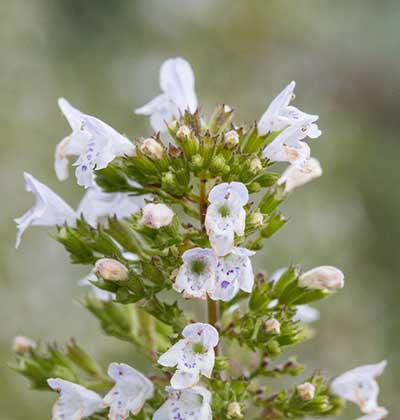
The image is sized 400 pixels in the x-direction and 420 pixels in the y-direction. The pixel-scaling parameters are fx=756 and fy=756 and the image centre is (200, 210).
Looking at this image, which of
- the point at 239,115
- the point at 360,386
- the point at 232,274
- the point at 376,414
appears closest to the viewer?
the point at 232,274

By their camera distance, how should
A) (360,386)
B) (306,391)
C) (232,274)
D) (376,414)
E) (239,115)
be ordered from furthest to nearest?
(239,115), (360,386), (376,414), (306,391), (232,274)

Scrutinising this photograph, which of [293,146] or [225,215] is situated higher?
[293,146]

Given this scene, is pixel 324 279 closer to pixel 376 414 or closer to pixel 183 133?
pixel 376 414

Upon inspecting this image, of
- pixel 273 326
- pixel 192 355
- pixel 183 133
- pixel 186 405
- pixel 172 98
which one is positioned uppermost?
pixel 172 98

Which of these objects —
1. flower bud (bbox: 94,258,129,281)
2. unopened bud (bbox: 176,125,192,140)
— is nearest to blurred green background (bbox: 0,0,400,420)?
flower bud (bbox: 94,258,129,281)

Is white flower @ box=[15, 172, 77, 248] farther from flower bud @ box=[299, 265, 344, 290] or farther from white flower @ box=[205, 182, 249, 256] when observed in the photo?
flower bud @ box=[299, 265, 344, 290]

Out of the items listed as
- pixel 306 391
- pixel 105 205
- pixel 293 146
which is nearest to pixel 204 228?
pixel 293 146

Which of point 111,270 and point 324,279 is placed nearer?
point 111,270
